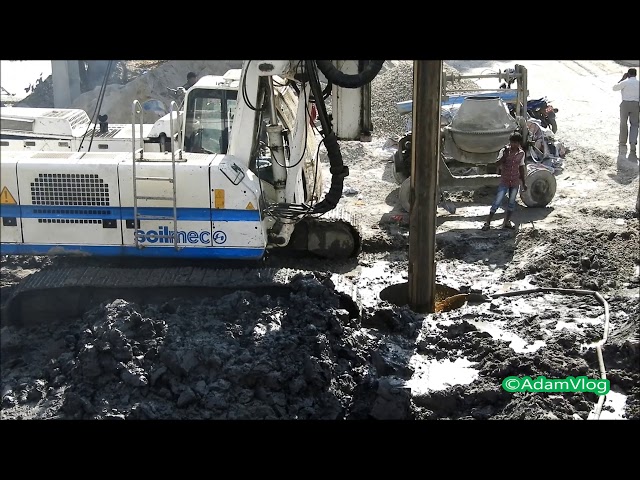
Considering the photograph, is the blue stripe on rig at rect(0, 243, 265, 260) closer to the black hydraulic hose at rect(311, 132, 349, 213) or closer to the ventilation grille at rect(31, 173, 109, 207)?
the ventilation grille at rect(31, 173, 109, 207)

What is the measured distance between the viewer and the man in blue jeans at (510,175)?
1125 centimetres

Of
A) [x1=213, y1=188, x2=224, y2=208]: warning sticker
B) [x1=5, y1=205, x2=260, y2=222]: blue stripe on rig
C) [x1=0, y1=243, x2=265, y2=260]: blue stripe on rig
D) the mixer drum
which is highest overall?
the mixer drum

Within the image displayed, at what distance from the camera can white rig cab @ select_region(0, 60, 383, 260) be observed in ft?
28.6

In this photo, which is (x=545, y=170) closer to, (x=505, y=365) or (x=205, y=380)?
(x=505, y=365)

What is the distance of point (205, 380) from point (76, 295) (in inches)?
82.8

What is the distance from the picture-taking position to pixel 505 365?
301 inches

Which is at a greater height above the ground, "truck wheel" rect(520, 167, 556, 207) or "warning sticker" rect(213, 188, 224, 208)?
"warning sticker" rect(213, 188, 224, 208)

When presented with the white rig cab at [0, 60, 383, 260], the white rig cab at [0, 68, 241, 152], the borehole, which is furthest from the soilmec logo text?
the borehole

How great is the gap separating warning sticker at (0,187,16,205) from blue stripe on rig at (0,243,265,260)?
0.42 metres

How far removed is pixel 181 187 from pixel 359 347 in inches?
93.6

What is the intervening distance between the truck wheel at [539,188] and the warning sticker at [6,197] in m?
6.58
